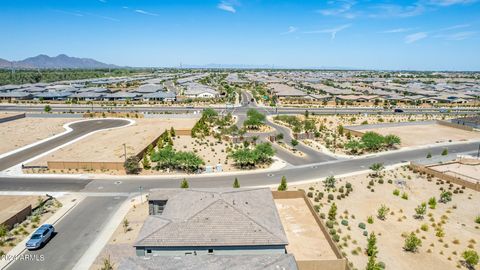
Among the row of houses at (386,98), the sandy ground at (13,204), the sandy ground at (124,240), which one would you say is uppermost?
the row of houses at (386,98)

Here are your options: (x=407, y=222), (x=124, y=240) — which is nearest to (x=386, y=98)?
(x=407, y=222)

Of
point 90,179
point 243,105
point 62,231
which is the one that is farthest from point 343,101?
point 62,231

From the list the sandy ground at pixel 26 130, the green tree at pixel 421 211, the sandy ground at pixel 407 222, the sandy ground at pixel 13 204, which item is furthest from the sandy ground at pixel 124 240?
the sandy ground at pixel 26 130

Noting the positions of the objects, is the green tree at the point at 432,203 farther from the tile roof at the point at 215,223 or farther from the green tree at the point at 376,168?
the tile roof at the point at 215,223

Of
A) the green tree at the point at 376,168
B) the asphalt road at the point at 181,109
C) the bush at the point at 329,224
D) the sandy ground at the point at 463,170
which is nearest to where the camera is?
the bush at the point at 329,224

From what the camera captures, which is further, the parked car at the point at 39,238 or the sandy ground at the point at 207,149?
the sandy ground at the point at 207,149

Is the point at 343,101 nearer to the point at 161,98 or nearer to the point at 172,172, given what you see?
the point at 161,98
